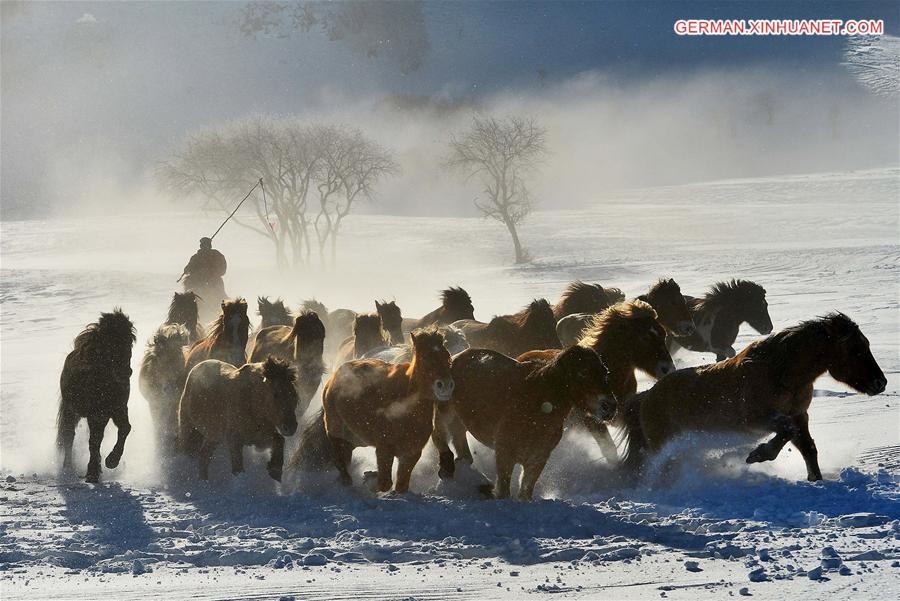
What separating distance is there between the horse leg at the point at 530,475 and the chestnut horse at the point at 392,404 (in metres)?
0.77

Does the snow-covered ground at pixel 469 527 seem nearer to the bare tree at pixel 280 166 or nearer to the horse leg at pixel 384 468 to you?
the horse leg at pixel 384 468

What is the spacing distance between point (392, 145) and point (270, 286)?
168 feet

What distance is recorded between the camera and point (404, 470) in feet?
25.9

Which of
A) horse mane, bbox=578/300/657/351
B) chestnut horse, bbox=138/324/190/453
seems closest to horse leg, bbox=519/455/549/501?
horse mane, bbox=578/300/657/351

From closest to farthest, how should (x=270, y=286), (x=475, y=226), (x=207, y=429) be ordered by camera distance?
(x=207, y=429)
(x=270, y=286)
(x=475, y=226)

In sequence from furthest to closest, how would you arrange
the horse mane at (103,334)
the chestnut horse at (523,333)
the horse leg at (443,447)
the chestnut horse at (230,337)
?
1. the chestnut horse at (523,333)
2. the chestnut horse at (230,337)
3. the horse mane at (103,334)
4. the horse leg at (443,447)

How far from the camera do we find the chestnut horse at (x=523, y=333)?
10.6m

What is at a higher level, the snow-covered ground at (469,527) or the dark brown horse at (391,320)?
the dark brown horse at (391,320)

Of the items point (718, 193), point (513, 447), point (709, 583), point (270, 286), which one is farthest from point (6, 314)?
point (718, 193)

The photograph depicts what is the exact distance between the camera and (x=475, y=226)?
54.0 meters

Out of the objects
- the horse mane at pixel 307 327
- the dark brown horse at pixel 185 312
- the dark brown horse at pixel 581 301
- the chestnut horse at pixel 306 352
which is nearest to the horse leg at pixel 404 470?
the chestnut horse at pixel 306 352

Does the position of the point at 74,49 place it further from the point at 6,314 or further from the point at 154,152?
the point at 6,314

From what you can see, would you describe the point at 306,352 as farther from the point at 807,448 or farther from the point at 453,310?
the point at 807,448

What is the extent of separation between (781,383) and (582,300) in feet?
14.6
